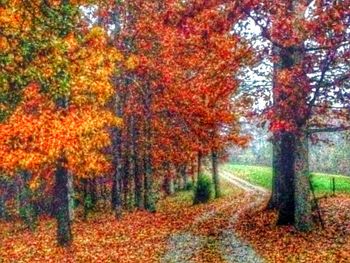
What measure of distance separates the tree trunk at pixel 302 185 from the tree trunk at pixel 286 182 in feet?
4.89

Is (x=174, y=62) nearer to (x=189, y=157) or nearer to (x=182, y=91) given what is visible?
(x=182, y=91)

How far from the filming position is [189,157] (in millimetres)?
36188

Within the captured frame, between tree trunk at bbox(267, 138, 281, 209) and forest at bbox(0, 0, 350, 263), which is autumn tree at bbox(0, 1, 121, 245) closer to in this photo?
forest at bbox(0, 0, 350, 263)

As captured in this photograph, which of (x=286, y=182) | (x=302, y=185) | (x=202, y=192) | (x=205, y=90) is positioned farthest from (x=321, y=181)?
(x=302, y=185)

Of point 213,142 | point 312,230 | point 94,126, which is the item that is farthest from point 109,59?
point 213,142

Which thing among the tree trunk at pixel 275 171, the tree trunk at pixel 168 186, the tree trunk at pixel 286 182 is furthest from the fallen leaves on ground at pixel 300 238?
the tree trunk at pixel 168 186

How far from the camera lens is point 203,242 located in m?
17.1

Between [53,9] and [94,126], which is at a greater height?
[53,9]

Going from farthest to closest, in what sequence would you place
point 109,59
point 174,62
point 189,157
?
point 189,157 → point 174,62 → point 109,59

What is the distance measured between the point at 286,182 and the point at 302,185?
3119mm

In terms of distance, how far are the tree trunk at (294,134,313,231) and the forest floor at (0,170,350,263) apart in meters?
0.47

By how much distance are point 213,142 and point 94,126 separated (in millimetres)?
16424

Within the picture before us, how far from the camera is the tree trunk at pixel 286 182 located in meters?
19.5

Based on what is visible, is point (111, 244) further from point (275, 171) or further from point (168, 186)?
point (168, 186)
